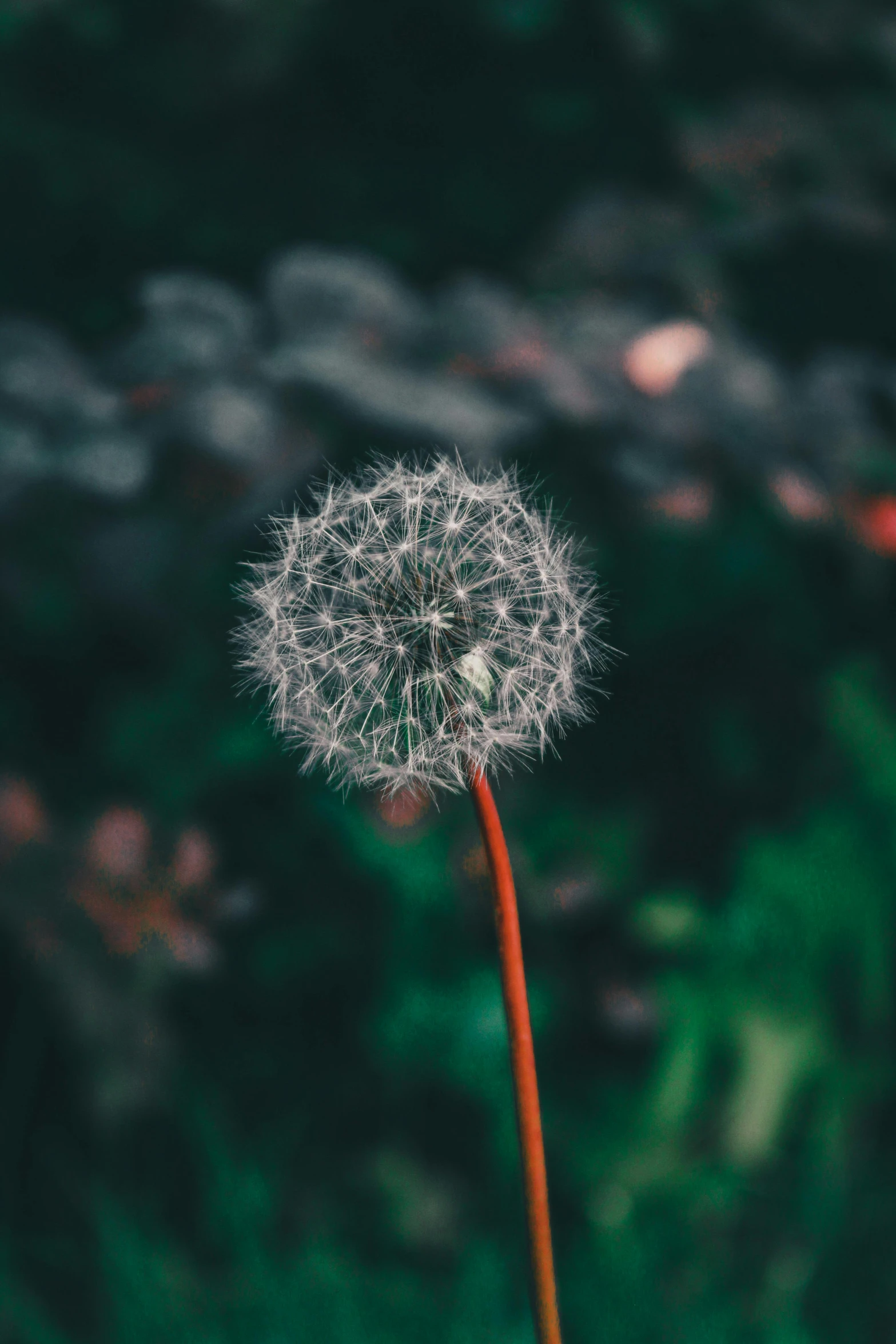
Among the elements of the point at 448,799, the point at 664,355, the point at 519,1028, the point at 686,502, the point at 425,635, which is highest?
the point at 664,355

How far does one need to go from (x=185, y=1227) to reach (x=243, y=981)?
0.63ft

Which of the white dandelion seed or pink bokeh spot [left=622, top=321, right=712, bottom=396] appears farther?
pink bokeh spot [left=622, top=321, right=712, bottom=396]

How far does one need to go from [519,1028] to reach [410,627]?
15 centimetres

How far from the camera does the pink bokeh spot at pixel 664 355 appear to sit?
691 mm

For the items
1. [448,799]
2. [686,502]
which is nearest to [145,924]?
[448,799]

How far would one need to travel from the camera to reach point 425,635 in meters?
0.31

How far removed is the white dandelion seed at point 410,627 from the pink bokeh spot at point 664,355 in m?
0.35

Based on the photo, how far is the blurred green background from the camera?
2.01 ft

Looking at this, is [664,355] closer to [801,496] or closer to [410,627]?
[801,496]

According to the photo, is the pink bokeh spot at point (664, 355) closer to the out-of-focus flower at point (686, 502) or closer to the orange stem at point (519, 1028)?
the out-of-focus flower at point (686, 502)

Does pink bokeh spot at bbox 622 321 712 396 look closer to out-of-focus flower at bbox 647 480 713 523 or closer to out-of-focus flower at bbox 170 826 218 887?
out-of-focus flower at bbox 647 480 713 523

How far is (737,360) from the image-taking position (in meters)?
0.70

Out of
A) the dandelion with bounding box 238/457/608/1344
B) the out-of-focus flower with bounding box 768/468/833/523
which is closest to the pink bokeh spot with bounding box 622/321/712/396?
the out-of-focus flower with bounding box 768/468/833/523

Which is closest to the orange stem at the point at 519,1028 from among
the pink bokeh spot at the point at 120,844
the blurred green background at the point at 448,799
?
the blurred green background at the point at 448,799
